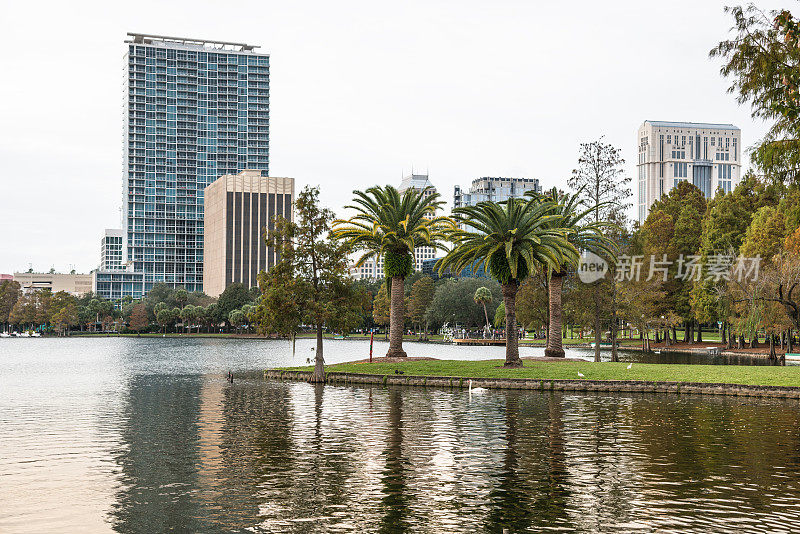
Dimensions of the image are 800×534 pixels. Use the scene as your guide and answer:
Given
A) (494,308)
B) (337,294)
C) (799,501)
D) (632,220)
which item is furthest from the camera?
(494,308)

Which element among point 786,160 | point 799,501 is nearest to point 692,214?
point 786,160

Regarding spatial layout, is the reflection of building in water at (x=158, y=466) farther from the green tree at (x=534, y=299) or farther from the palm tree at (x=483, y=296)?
the palm tree at (x=483, y=296)

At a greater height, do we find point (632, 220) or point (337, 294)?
point (632, 220)

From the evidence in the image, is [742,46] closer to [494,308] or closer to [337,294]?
[337,294]

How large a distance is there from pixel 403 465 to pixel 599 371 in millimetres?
30267

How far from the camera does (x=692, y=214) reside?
11100 centimetres

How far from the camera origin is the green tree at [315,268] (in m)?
51.2

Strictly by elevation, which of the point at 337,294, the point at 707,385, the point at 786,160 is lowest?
the point at 707,385

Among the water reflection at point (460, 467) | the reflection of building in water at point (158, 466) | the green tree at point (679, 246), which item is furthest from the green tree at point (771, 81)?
the green tree at point (679, 246)

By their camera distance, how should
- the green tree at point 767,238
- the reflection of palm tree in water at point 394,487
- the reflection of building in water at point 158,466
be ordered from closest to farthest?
the reflection of palm tree in water at point 394,487
the reflection of building in water at point 158,466
the green tree at point 767,238

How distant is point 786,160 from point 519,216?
1089 inches

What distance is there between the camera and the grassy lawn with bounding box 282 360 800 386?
45406mm

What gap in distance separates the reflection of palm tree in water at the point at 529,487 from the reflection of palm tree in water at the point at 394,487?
2087 mm

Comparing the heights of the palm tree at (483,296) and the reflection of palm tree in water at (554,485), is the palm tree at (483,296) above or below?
above
